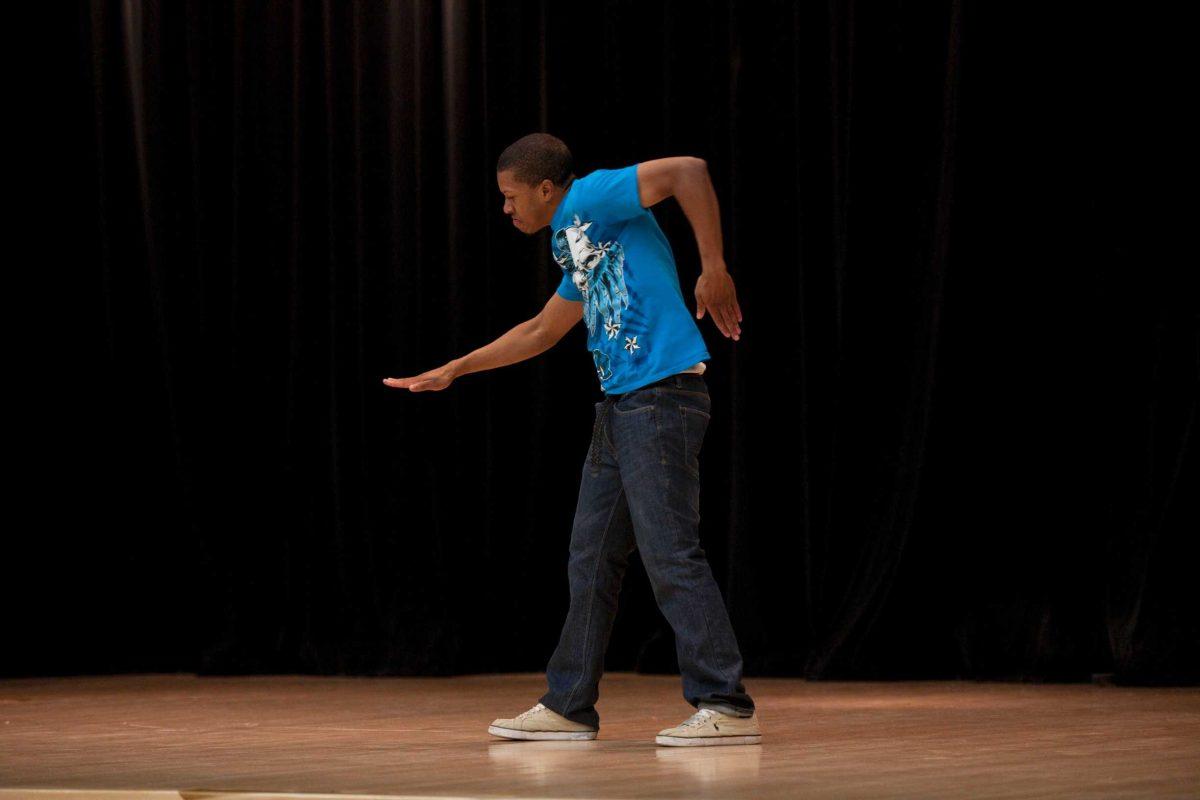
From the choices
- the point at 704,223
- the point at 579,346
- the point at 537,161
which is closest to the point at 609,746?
the point at 704,223

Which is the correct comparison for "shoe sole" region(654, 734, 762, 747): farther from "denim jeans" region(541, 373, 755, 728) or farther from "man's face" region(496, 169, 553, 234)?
"man's face" region(496, 169, 553, 234)

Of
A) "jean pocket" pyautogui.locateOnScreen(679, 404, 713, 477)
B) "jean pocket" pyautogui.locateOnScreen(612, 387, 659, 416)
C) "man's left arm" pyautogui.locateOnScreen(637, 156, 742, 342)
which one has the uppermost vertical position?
"man's left arm" pyautogui.locateOnScreen(637, 156, 742, 342)

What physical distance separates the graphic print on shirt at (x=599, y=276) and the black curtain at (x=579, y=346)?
1.93 m

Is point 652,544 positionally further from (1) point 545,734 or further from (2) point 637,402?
(1) point 545,734

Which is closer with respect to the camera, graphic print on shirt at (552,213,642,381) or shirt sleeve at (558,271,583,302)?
graphic print on shirt at (552,213,642,381)

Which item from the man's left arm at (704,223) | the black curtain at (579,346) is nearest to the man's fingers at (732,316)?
the man's left arm at (704,223)

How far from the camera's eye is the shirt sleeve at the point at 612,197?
271 cm

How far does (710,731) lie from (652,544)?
316 millimetres

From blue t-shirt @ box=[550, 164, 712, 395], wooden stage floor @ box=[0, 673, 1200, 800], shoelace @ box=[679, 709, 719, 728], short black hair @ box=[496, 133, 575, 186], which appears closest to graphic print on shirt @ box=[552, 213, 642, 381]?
blue t-shirt @ box=[550, 164, 712, 395]

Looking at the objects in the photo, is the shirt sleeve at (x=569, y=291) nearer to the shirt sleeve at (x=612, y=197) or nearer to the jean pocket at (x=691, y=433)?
the shirt sleeve at (x=612, y=197)

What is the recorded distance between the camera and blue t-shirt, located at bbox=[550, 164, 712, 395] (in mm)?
2742

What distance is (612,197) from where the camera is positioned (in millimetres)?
2725

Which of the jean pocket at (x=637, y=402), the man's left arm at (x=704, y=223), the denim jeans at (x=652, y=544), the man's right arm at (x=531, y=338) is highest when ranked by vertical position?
the man's left arm at (x=704, y=223)

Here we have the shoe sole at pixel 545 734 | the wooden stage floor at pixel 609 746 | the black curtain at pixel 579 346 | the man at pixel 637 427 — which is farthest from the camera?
the black curtain at pixel 579 346
